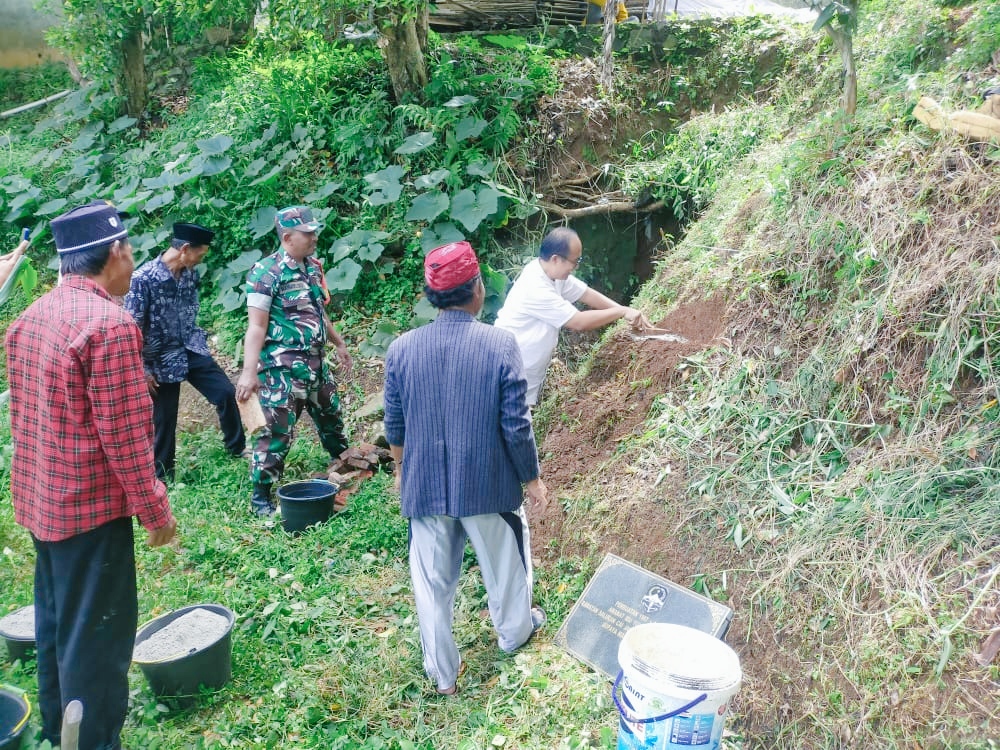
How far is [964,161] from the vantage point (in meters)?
3.75

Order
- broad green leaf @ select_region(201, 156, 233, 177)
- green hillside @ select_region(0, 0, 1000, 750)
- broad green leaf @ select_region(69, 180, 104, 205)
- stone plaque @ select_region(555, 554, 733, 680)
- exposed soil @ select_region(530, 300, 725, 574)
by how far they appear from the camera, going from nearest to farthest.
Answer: green hillside @ select_region(0, 0, 1000, 750)
stone plaque @ select_region(555, 554, 733, 680)
exposed soil @ select_region(530, 300, 725, 574)
broad green leaf @ select_region(201, 156, 233, 177)
broad green leaf @ select_region(69, 180, 104, 205)

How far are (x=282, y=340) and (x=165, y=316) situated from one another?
99cm

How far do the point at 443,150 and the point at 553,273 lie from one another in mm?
3713

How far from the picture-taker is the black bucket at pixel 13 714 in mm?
2809

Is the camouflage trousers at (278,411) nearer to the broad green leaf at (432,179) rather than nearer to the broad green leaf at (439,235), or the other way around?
the broad green leaf at (439,235)

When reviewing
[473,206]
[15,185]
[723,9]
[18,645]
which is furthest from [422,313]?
[15,185]

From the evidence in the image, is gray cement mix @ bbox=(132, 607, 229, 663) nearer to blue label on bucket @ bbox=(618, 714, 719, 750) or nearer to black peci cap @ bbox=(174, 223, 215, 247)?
blue label on bucket @ bbox=(618, 714, 719, 750)

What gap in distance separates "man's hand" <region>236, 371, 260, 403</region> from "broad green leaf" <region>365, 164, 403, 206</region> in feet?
9.60

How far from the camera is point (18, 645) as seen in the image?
3.56 metres

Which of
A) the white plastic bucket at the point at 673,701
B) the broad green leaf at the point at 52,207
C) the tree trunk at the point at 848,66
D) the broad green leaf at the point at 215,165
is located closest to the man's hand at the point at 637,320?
the tree trunk at the point at 848,66

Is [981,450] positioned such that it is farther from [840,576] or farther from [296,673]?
[296,673]

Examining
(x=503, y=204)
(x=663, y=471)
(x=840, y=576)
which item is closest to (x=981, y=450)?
(x=840, y=576)

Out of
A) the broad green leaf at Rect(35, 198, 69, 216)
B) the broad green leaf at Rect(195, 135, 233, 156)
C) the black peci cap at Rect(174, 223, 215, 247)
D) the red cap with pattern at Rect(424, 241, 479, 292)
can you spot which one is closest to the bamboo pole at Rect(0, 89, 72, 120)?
the broad green leaf at Rect(35, 198, 69, 216)

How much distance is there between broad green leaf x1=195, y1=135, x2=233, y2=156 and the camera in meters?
Answer: 8.18
